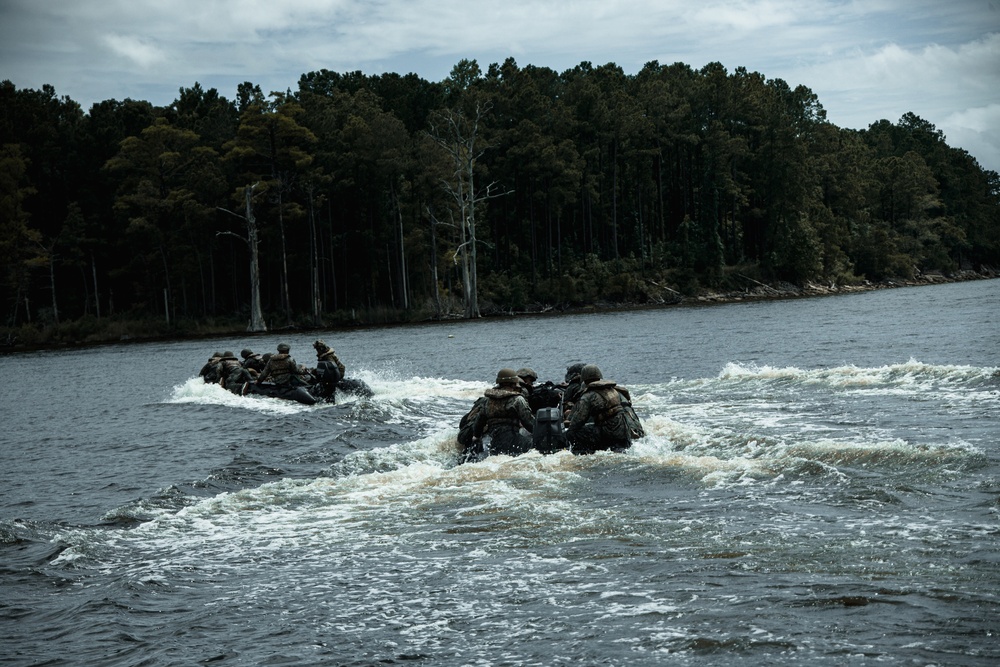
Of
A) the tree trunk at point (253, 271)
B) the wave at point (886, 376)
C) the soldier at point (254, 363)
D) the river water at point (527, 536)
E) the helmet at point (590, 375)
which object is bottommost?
the river water at point (527, 536)

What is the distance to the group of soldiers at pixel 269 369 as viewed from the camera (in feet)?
92.2

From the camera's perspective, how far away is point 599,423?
16.4 m

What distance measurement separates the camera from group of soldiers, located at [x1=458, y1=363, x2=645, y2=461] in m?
16.3

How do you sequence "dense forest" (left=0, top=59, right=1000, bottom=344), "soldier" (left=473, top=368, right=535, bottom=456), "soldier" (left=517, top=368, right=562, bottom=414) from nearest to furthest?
"soldier" (left=473, top=368, right=535, bottom=456), "soldier" (left=517, top=368, right=562, bottom=414), "dense forest" (left=0, top=59, right=1000, bottom=344)

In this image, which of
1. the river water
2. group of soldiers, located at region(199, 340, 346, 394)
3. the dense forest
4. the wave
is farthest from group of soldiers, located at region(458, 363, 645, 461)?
the dense forest

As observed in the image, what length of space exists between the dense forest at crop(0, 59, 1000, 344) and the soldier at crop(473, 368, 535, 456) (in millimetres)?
51640

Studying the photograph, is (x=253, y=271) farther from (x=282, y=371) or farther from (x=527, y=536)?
(x=527, y=536)

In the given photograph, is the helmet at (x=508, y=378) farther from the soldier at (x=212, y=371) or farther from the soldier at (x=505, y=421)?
the soldier at (x=212, y=371)

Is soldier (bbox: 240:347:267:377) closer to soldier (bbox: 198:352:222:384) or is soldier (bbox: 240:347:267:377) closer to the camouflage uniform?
soldier (bbox: 198:352:222:384)

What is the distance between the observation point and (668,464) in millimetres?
14766

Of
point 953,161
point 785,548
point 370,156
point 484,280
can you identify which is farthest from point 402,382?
point 953,161

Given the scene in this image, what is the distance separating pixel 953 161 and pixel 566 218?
77.4 meters

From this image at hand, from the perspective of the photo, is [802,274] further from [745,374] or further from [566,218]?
[745,374]

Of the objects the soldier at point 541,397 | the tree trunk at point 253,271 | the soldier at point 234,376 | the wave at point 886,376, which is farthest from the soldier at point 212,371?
the tree trunk at point 253,271
